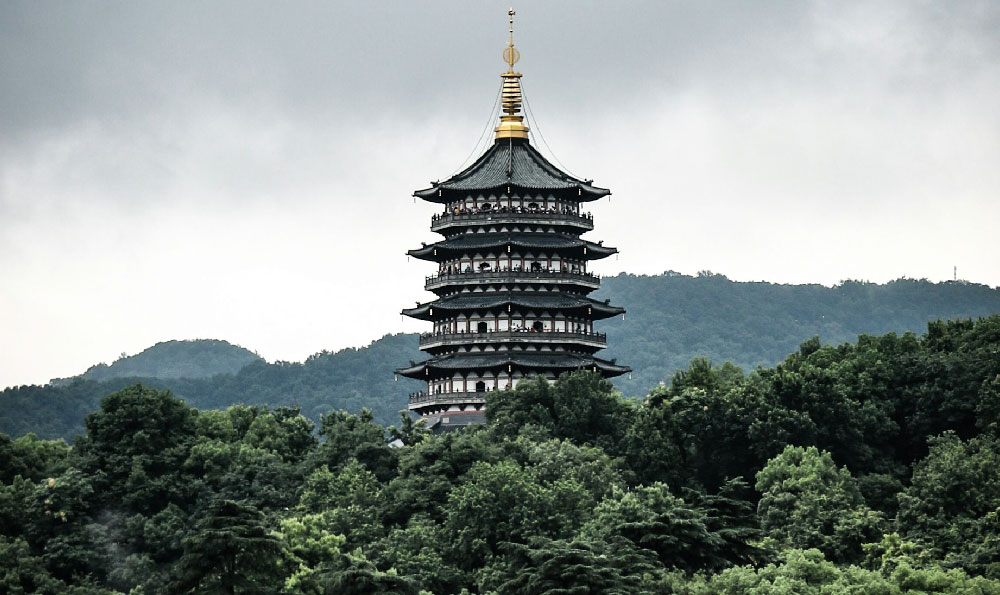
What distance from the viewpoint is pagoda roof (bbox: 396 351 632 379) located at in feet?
285

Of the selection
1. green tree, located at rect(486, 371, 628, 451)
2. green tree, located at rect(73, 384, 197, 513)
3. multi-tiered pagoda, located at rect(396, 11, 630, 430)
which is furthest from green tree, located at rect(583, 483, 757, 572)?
multi-tiered pagoda, located at rect(396, 11, 630, 430)

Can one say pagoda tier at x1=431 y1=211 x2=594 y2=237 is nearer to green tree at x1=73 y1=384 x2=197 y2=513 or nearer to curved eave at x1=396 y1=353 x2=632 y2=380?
curved eave at x1=396 y1=353 x2=632 y2=380

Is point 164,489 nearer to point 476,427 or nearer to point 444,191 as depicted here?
point 476,427

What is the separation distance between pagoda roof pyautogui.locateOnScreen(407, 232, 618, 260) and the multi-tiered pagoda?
0.06 meters

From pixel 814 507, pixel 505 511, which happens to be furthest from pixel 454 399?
pixel 814 507

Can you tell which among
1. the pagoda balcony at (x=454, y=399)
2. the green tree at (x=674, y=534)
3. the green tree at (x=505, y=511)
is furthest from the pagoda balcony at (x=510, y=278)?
the green tree at (x=674, y=534)

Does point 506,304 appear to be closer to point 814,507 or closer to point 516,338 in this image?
point 516,338

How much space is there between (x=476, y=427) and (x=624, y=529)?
15484mm

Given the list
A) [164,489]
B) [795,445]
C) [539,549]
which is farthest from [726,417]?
[164,489]

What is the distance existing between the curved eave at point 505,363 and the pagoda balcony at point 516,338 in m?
0.61

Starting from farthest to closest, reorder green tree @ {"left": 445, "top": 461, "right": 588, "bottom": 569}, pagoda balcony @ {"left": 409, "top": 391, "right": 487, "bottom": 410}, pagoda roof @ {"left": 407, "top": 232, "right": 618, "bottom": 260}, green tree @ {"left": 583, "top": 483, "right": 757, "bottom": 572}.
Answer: pagoda roof @ {"left": 407, "top": 232, "right": 618, "bottom": 260} < pagoda balcony @ {"left": 409, "top": 391, "right": 487, "bottom": 410} < green tree @ {"left": 445, "top": 461, "right": 588, "bottom": 569} < green tree @ {"left": 583, "top": 483, "right": 757, "bottom": 572}

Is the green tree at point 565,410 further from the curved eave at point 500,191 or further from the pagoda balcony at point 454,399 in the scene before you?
the curved eave at point 500,191

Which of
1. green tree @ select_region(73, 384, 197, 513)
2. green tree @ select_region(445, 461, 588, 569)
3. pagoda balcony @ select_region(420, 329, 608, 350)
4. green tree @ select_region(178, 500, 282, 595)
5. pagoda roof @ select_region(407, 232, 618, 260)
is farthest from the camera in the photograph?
pagoda roof @ select_region(407, 232, 618, 260)

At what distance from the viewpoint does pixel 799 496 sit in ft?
231
